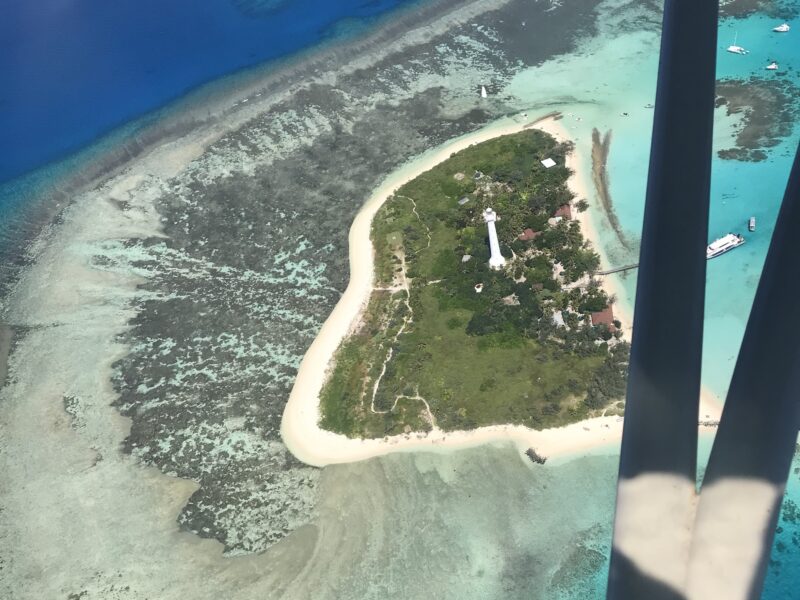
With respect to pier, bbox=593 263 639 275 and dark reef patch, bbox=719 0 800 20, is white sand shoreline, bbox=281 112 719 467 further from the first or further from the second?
dark reef patch, bbox=719 0 800 20

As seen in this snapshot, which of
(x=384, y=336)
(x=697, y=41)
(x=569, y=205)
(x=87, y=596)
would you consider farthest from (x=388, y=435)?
(x=697, y=41)

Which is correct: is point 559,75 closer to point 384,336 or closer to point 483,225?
point 483,225

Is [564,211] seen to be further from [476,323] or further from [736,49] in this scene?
[736,49]

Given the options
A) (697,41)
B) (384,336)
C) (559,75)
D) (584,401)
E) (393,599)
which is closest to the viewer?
(697,41)

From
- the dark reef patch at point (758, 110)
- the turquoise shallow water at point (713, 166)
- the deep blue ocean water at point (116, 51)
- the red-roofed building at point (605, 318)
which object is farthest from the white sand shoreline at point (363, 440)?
the deep blue ocean water at point (116, 51)

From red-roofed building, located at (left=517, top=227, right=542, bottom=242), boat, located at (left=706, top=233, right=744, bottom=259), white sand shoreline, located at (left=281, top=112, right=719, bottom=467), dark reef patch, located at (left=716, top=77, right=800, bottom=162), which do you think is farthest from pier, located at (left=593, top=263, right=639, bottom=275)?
dark reef patch, located at (left=716, top=77, right=800, bottom=162)

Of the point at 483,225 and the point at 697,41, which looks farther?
the point at 483,225
